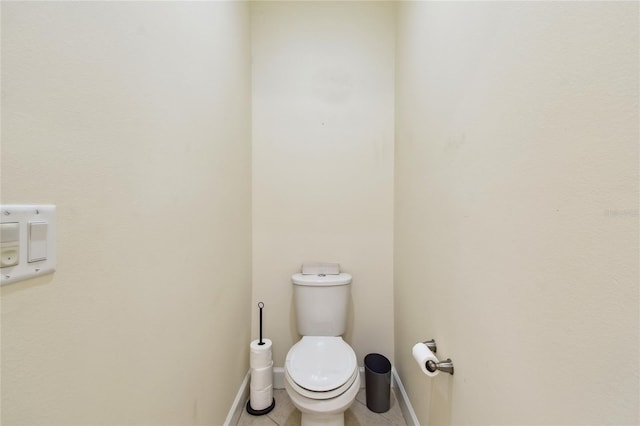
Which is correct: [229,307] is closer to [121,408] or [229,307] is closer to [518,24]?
[121,408]

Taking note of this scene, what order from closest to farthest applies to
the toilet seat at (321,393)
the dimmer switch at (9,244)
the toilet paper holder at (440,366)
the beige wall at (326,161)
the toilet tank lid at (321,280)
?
the dimmer switch at (9,244), the toilet paper holder at (440,366), the toilet seat at (321,393), the toilet tank lid at (321,280), the beige wall at (326,161)

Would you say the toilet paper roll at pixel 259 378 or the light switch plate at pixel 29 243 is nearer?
the light switch plate at pixel 29 243

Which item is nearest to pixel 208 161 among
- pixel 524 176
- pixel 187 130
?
pixel 187 130

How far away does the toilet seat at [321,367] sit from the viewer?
1.13m

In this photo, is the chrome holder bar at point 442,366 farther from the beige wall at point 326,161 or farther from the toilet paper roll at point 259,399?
the toilet paper roll at point 259,399

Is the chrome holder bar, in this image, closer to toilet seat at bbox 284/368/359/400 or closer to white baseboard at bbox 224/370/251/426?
toilet seat at bbox 284/368/359/400

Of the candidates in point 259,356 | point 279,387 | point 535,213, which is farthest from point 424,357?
point 279,387

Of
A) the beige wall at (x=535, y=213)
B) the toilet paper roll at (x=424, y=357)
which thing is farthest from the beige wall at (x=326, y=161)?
the toilet paper roll at (x=424, y=357)

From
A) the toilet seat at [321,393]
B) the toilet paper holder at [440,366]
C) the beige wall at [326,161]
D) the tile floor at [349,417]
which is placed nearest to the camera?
the toilet paper holder at [440,366]

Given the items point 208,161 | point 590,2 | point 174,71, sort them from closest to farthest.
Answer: point 590,2, point 174,71, point 208,161

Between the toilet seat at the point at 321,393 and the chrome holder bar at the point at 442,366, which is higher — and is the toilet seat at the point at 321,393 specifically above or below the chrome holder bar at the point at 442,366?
below

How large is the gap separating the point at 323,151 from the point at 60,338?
1495 mm

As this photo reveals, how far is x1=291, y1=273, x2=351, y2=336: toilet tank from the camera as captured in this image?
1.57 m

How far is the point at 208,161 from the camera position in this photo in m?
1.08
